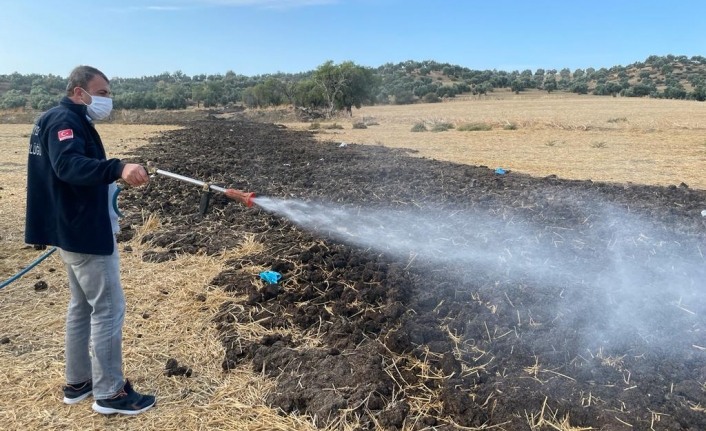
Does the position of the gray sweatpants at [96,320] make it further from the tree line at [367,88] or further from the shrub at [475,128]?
the tree line at [367,88]

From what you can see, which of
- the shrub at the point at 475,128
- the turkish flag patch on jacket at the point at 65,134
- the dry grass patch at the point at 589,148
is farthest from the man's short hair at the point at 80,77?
the shrub at the point at 475,128

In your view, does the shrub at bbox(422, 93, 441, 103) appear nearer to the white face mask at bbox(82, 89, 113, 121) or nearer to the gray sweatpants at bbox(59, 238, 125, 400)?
the white face mask at bbox(82, 89, 113, 121)

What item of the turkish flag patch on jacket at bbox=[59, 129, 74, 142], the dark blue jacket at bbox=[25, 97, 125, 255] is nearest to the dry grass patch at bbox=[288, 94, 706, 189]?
the dark blue jacket at bbox=[25, 97, 125, 255]

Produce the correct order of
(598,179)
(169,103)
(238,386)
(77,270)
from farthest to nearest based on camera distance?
1. (169,103)
2. (598,179)
3. (238,386)
4. (77,270)

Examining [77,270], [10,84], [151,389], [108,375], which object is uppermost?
[10,84]

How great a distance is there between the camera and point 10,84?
7444cm

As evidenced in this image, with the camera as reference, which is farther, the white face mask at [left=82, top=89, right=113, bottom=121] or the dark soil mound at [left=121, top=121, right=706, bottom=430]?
the dark soil mound at [left=121, top=121, right=706, bottom=430]

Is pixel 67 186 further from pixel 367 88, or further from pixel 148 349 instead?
pixel 367 88

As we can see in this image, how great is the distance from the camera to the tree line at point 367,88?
44906mm

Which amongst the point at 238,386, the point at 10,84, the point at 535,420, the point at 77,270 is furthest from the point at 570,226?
the point at 10,84

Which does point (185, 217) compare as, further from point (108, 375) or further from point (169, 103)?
point (169, 103)

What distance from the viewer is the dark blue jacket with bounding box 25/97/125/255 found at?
9.04 ft

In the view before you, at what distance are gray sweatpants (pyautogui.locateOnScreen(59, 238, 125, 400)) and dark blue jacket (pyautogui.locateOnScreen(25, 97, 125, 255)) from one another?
127 millimetres

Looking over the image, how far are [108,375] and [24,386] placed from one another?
89cm
